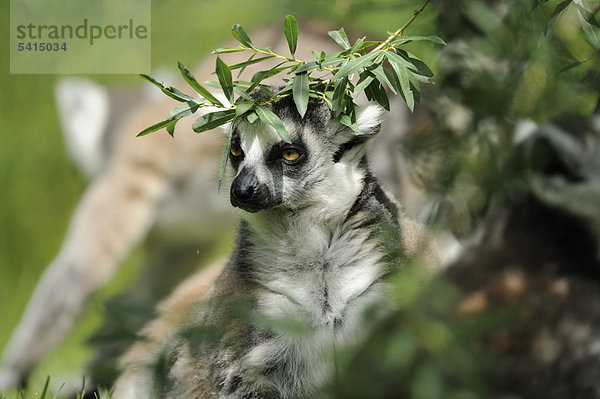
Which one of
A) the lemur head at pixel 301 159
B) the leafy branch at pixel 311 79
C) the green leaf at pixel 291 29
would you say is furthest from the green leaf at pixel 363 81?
the lemur head at pixel 301 159

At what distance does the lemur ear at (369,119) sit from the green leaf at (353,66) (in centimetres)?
58

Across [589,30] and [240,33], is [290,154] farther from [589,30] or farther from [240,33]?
[589,30]

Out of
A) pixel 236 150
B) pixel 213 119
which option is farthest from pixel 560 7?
pixel 236 150

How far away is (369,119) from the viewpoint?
247 centimetres

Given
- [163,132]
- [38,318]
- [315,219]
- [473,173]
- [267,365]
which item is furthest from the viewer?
[163,132]

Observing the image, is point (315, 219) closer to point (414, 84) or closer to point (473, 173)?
point (414, 84)

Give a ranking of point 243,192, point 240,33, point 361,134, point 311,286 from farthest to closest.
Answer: point 361,134 < point 311,286 < point 243,192 < point 240,33

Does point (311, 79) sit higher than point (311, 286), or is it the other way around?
point (311, 79)

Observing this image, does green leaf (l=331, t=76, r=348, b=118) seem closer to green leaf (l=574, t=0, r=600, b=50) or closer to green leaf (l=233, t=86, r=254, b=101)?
green leaf (l=233, t=86, r=254, b=101)

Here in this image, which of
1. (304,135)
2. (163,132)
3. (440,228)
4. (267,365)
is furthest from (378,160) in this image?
(440,228)

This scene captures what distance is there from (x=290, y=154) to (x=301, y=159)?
0.16 feet

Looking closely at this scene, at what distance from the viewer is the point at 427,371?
116 centimetres

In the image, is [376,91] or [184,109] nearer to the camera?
[184,109]

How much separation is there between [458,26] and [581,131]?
0.46 meters
